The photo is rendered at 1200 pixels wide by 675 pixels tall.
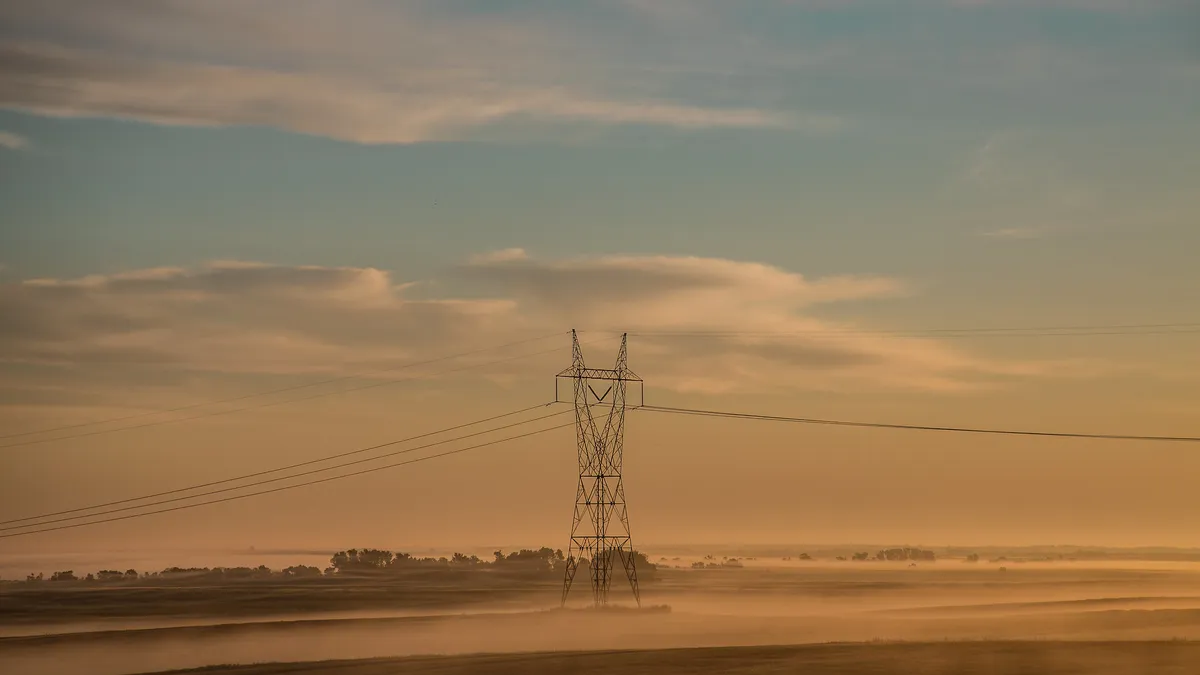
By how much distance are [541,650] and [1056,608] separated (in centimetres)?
10792

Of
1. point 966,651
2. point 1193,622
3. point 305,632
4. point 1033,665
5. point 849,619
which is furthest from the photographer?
point 849,619

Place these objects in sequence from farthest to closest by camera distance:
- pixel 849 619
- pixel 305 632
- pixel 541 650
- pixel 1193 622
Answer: pixel 849 619, pixel 305 632, pixel 1193 622, pixel 541 650

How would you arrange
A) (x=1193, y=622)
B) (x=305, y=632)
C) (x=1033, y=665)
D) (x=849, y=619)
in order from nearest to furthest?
1. (x=1033, y=665)
2. (x=1193, y=622)
3. (x=305, y=632)
4. (x=849, y=619)

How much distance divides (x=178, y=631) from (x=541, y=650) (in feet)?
190

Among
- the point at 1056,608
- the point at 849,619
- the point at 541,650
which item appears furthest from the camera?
the point at 1056,608

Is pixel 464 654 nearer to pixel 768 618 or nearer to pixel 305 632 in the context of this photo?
pixel 305 632

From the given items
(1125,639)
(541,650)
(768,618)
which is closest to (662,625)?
(768,618)

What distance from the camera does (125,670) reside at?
102m

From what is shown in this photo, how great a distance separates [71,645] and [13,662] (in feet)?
47.9

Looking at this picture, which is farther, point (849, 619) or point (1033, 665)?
point (849, 619)

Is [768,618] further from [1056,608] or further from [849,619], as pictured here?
[1056,608]

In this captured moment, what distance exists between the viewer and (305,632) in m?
146

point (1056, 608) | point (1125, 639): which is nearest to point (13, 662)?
point (1125, 639)

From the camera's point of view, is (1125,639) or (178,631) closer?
(1125,639)
